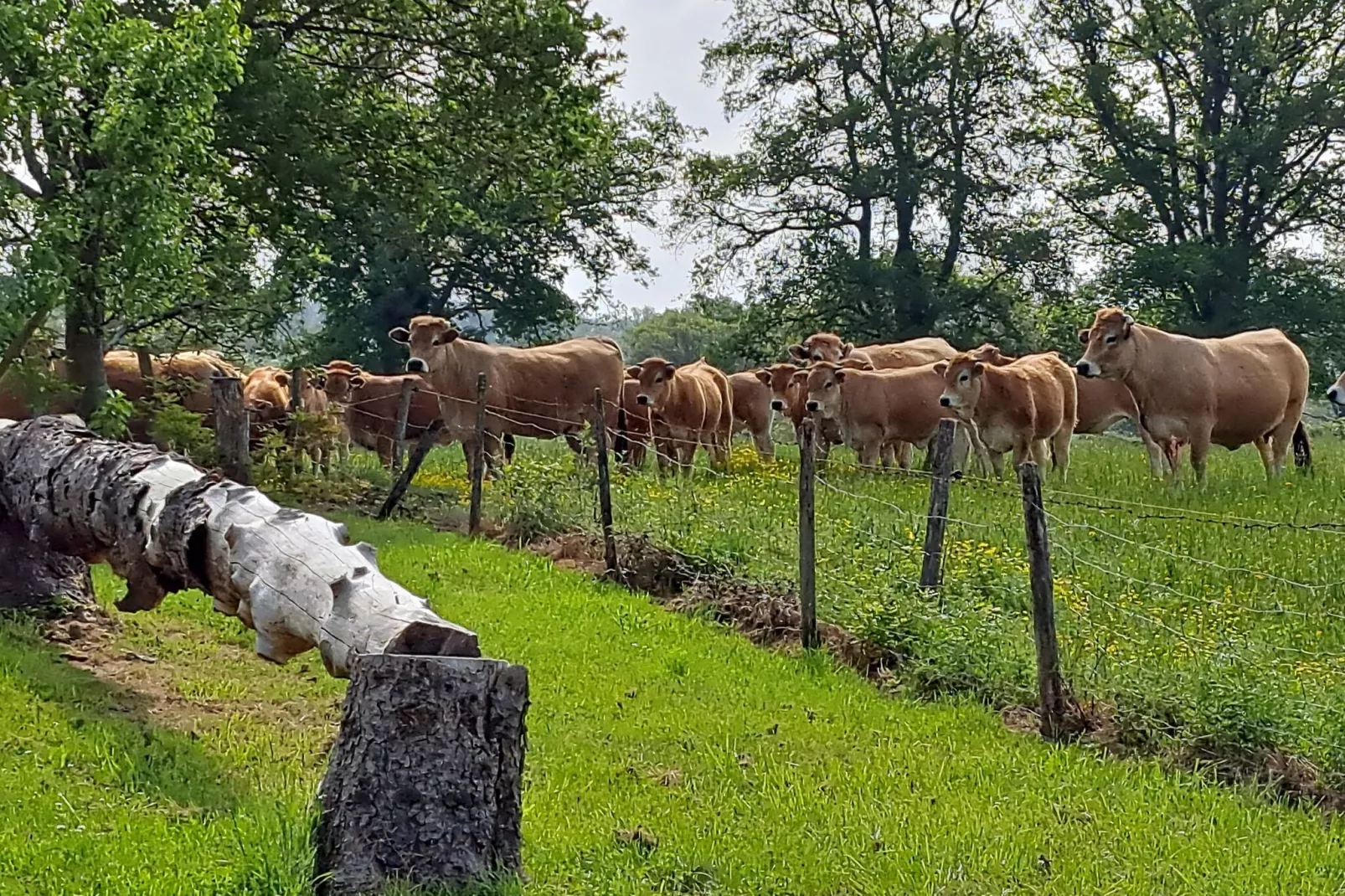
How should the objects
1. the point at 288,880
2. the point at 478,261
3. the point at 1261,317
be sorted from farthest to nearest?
the point at 478,261 < the point at 1261,317 < the point at 288,880

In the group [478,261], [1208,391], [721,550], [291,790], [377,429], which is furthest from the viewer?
[478,261]

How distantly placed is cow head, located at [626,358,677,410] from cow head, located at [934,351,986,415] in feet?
15.1

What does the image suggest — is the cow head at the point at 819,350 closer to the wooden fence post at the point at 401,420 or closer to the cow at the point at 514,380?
the cow at the point at 514,380

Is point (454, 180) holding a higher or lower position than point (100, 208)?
higher

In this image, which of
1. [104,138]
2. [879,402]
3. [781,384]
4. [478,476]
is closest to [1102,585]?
[478,476]

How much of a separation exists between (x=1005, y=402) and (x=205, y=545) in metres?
12.1

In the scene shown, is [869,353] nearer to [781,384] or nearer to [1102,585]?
[781,384]

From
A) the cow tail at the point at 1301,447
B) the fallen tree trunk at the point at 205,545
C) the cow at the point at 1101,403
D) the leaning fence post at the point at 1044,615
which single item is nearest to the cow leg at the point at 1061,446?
the cow at the point at 1101,403

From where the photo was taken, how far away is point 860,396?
58.7 ft

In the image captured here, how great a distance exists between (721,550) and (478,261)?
28.1 meters

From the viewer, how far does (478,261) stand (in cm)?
3622

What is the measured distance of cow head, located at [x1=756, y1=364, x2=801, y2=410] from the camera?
20.6 meters

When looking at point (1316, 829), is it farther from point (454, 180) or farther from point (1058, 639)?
point (454, 180)

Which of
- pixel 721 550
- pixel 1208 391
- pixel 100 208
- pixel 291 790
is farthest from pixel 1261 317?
pixel 291 790
